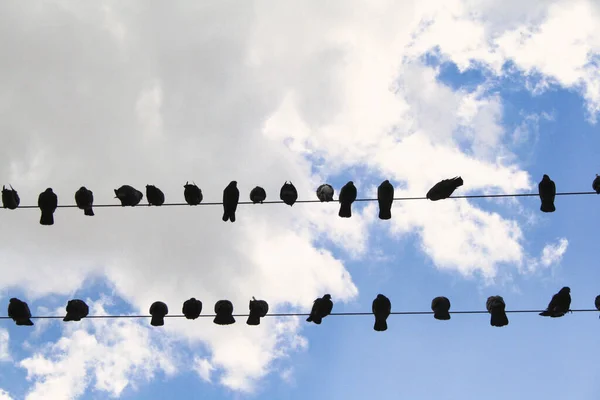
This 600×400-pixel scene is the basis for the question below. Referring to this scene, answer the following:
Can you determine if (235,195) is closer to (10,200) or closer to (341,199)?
(341,199)

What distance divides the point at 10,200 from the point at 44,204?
522 mm

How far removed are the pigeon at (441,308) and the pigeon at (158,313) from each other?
14.9ft

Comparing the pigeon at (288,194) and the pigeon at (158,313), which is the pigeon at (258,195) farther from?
the pigeon at (158,313)

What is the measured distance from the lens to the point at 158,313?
34.3 ft

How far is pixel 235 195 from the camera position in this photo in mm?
10344

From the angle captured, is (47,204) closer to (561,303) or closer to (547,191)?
(547,191)

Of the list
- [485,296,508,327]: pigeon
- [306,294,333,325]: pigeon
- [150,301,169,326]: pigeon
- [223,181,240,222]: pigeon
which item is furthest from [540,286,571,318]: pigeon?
[150,301,169,326]: pigeon

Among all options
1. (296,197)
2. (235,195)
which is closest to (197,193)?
(235,195)

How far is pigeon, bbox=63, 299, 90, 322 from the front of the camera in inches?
391

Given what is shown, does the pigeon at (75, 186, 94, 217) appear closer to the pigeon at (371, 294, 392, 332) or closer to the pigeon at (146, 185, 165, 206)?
the pigeon at (146, 185, 165, 206)

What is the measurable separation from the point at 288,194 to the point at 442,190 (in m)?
2.50

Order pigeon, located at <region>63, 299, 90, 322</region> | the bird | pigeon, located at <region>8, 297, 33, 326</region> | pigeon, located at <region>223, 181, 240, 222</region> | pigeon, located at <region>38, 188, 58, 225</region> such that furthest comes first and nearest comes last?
pigeon, located at <region>223, 181, 240, 222</region>
pigeon, located at <region>38, 188, 58, 225</region>
pigeon, located at <region>8, 297, 33, 326</region>
pigeon, located at <region>63, 299, 90, 322</region>
the bird

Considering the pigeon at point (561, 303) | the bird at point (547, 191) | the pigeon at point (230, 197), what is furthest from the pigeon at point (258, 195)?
the pigeon at point (561, 303)

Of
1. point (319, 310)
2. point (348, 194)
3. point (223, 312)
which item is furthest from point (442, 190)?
point (223, 312)
